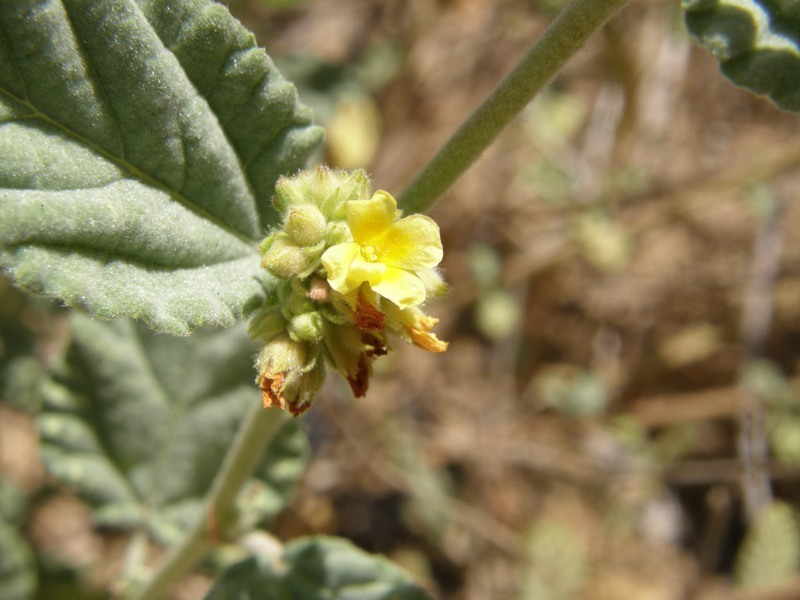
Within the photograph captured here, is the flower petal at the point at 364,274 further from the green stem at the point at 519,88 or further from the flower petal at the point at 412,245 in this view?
the green stem at the point at 519,88

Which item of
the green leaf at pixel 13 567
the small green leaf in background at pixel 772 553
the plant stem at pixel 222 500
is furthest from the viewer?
the small green leaf in background at pixel 772 553

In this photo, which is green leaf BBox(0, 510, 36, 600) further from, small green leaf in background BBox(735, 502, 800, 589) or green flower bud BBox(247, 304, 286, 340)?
small green leaf in background BBox(735, 502, 800, 589)

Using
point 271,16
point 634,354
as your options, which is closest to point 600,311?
point 634,354

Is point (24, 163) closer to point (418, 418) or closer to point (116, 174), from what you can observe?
point (116, 174)

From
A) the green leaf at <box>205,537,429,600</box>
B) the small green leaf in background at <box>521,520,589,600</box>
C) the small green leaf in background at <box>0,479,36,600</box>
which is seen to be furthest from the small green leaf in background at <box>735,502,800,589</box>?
the small green leaf in background at <box>0,479,36,600</box>

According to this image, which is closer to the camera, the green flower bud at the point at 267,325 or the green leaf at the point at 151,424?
the green flower bud at the point at 267,325

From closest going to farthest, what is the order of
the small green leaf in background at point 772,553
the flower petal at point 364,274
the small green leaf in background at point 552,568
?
the flower petal at point 364,274
the small green leaf in background at point 772,553
the small green leaf in background at point 552,568

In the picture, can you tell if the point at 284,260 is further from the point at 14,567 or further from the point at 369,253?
the point at 14,567

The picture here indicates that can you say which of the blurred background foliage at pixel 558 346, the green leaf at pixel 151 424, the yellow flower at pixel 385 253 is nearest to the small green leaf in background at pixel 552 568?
the blurred background foliage at pixel 558 346
